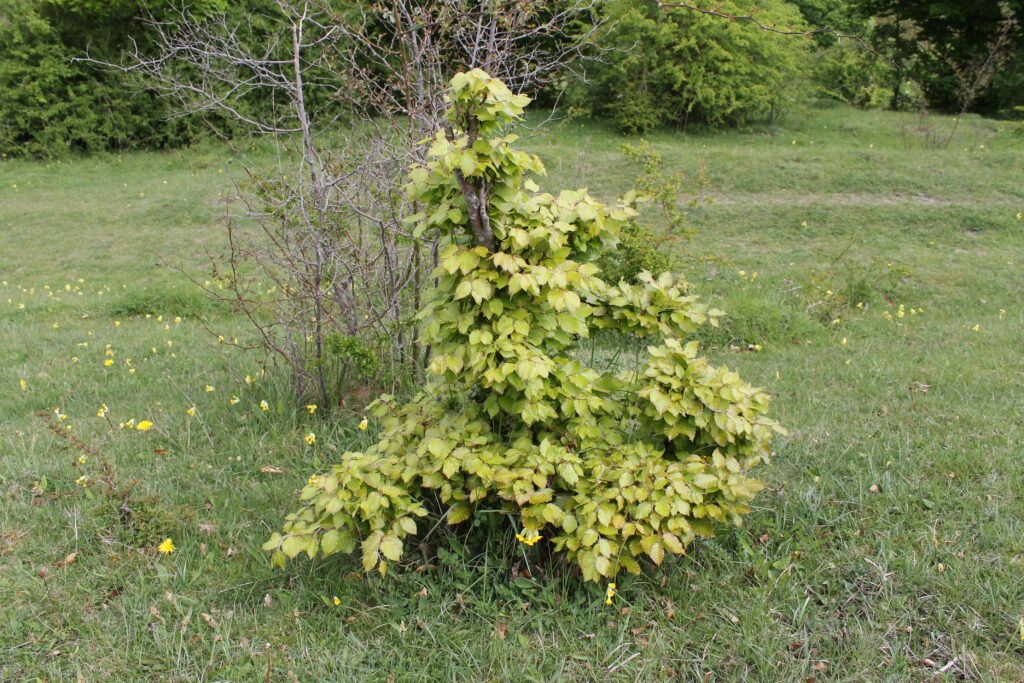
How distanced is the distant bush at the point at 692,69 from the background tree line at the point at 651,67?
0.03 meters

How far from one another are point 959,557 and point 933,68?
1847 cm

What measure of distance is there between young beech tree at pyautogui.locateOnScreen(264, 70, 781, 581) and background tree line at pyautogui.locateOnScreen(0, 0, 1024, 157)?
11745 millimetres

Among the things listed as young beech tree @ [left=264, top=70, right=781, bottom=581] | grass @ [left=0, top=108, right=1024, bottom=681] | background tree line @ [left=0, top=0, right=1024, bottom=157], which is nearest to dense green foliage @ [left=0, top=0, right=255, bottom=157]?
background tree line @ [left=0, top=0, right=1024, bottom=157]

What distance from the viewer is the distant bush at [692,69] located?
13984mm

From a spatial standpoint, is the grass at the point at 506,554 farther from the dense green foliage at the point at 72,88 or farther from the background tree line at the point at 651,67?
the dense green foliage at the point at 72,88

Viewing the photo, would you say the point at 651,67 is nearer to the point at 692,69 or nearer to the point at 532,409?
the point at 692,69

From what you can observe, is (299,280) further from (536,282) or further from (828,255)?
(828,255)

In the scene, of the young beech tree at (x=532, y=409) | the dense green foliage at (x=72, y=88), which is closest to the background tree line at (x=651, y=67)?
the dense green foliage at (x=72, y=88)

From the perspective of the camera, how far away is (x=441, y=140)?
2.26 m

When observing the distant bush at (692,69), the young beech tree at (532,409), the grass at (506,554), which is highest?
the distant bush at (692,69)

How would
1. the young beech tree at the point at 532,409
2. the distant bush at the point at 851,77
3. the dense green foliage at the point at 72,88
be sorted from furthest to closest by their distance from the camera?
the distant bush at the point at 851,77 < the dense green foliage at the point at 72,88 < the young beech tree at the point at 532,409

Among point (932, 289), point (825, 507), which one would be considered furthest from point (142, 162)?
point (825, 507)

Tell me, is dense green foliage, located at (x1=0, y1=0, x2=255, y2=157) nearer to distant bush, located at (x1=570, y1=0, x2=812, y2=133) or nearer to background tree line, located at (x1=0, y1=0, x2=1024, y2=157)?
background tree line, located at (x1=0, y1=0, x2=1024, y2=157)

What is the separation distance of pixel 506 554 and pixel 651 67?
45.1 ft
